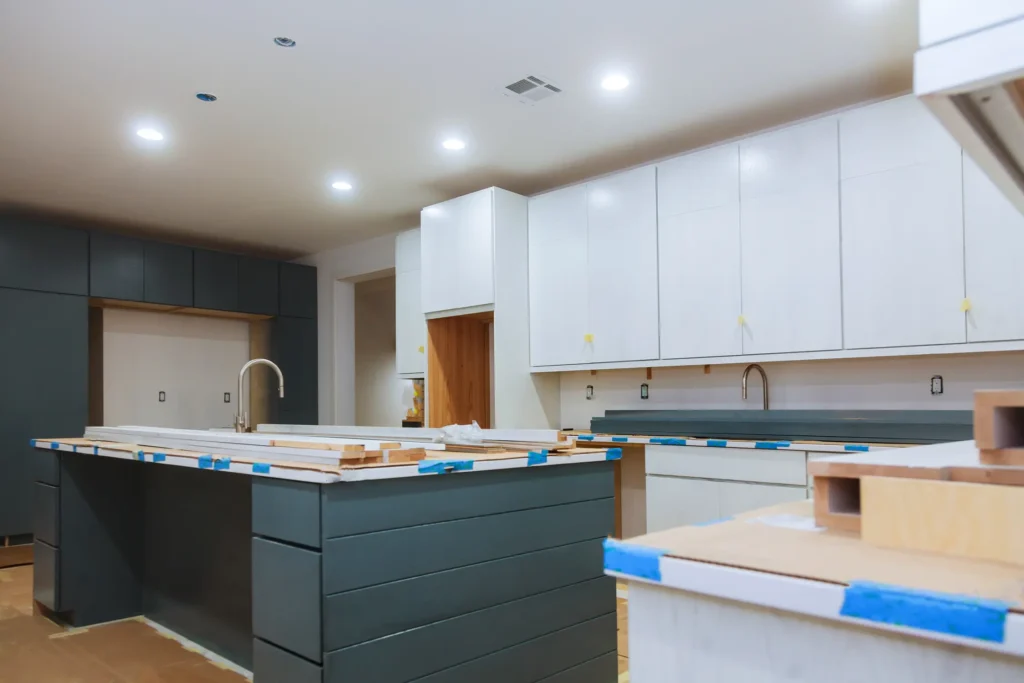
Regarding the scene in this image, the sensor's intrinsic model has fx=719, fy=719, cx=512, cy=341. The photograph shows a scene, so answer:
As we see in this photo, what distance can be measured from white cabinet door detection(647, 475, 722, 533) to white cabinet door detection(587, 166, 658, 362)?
2.53 ft

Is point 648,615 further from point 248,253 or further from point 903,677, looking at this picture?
point 248,253

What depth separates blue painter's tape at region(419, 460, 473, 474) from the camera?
1881 millimetres

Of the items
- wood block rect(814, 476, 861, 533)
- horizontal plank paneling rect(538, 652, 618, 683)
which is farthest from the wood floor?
wood block rect(814, 476, 861, 533)

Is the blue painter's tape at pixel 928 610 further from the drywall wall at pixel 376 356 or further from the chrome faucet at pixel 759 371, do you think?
the drywall wall at pixel 376 356

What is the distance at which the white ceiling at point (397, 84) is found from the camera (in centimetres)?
279

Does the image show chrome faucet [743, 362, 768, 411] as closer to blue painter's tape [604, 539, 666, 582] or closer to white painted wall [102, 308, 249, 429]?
blue painter's tape [604, 539, 666, 582]

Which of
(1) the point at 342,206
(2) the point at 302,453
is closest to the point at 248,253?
(1) the point at 342,206

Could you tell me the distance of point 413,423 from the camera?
5996 millimetres

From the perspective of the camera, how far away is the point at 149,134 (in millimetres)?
3955

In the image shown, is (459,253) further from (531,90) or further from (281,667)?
(281,667)

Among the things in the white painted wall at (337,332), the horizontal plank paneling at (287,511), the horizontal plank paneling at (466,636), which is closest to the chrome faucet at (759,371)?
the horizontal plank paneling at (466,636)

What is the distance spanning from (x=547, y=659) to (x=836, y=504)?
1.51 meters

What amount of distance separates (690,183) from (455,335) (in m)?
2.05

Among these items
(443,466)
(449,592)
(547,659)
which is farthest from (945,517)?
(547,659)
